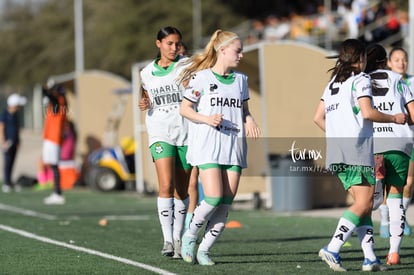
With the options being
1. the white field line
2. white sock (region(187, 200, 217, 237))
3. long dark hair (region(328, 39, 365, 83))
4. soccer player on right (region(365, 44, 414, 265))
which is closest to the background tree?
the white field line

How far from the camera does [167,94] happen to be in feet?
32.2

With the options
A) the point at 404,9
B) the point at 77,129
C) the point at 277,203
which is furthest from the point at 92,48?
the point at 277,203

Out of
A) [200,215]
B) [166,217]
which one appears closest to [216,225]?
[200,215]

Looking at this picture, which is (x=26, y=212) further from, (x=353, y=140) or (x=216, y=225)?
(x=353, y=140)

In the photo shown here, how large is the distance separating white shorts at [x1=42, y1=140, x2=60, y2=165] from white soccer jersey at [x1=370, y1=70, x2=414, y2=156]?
1023 centimetres

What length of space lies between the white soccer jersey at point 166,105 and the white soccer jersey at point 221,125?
0.89m

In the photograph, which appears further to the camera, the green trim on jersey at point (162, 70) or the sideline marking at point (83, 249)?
the green trim on jersey at point (162, 70)

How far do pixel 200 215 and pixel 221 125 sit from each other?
78cm

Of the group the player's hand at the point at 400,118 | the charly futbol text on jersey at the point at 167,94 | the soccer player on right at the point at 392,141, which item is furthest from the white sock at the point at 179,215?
the player's hand at the point at 400,118

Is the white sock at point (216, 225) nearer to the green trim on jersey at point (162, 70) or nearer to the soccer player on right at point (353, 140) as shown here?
the soccer player on right at point (353, 140)

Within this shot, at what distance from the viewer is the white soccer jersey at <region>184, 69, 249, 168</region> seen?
28.8 feet

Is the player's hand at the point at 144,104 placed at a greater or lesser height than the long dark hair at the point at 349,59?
lesser

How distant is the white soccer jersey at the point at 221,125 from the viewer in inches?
346

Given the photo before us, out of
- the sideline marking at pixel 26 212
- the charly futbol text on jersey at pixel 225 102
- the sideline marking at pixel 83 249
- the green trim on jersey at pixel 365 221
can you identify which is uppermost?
the charly futbol text on jersey at pixel 225 102
